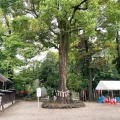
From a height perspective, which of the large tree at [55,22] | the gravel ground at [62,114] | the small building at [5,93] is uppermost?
the large tree at [55,22]

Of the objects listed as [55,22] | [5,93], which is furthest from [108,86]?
[5,93]

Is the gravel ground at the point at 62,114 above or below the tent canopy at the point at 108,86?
below

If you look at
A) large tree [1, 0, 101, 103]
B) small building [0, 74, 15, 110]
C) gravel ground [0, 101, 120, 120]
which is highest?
large tree [1, 0, 101, 103]

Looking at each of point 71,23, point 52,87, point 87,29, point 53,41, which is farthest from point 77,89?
point 87,29

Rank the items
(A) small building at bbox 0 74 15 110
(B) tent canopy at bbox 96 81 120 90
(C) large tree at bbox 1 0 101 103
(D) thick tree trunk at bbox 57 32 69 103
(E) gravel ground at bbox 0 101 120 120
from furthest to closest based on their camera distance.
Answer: (B) tent canopy at bbox 96 81 120 90, (A) small building at bbox 0 74 15 110, (D) thick tree trunk at bbox 57 32 69 103, (C) large tree at bbox 1 0 101 103, (E) gravel ground at bbox 0 101 120 120

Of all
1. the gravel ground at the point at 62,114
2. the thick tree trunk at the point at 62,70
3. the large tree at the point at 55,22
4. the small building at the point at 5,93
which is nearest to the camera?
the gravel ground at the point at 62,114

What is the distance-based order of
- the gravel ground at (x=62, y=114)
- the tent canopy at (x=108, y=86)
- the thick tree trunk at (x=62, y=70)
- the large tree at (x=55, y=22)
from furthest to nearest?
the tent canopy at (x=108, y=86), the thick tree trunk at (x=62, y=70), the large tree at (x=55, y=22), the gravel ground at (x=62, y=114)

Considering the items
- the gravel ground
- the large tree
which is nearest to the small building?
the gravel ground

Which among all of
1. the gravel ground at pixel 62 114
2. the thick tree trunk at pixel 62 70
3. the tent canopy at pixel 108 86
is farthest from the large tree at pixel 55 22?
the tent canopy at pixel 108 86

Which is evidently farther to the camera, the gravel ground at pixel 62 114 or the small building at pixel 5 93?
the small building at pixel 5 93

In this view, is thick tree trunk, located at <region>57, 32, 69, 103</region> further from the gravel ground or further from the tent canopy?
the tent canopy

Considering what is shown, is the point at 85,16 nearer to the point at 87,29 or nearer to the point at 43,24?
the point at 87,29

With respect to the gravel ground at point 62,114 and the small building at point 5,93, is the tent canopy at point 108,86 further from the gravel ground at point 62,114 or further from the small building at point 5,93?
the small building at point 5,93

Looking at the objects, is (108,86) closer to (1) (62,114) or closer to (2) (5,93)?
(2) (5,93)
